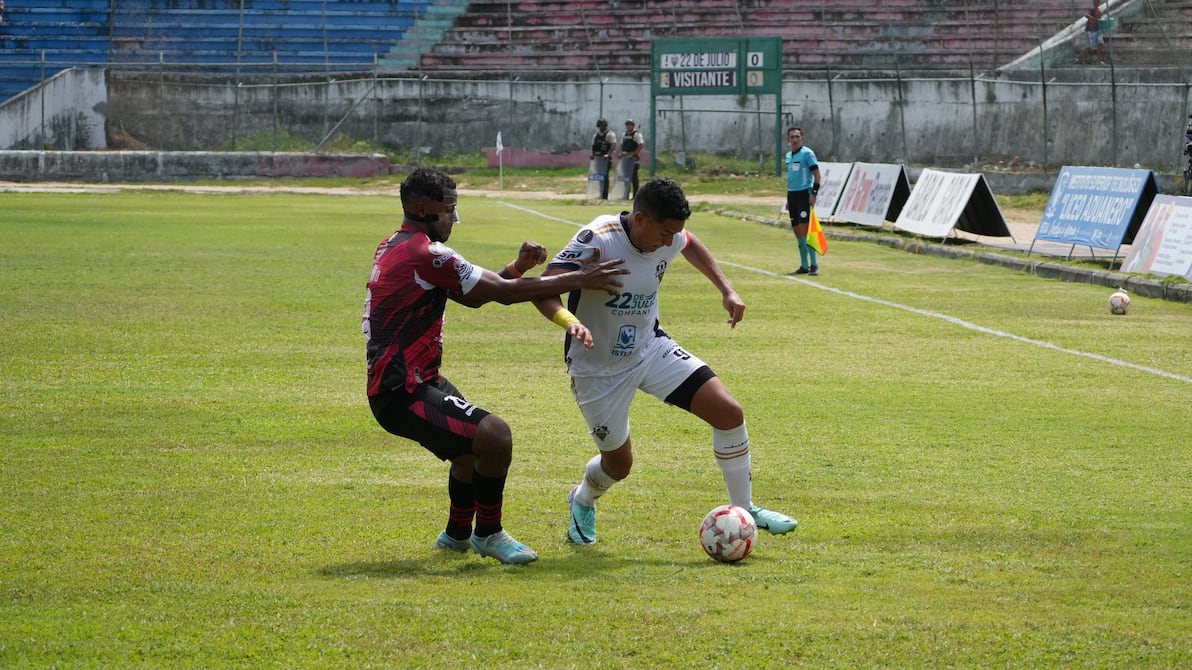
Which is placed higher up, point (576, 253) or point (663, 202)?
point (663, 202)

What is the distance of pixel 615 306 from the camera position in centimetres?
677

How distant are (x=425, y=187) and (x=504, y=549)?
5.51 ft

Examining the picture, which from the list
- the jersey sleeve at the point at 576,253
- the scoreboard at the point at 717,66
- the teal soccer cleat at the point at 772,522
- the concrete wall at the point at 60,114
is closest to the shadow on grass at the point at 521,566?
the teal soccer cleat at the point at 772,522

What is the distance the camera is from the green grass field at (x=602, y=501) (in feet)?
17.0

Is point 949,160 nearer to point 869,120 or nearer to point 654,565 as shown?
point 869,120

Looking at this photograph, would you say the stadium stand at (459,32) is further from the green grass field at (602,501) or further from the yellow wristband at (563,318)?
the yellow wristband at (563,318)

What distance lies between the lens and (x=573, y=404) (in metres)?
10.7

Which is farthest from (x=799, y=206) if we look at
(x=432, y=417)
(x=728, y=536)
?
(x=432, y=417)

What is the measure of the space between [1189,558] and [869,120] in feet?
128

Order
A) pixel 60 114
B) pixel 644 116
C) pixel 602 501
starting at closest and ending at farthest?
pixel 602 501, pixel 644 116, pixel 60 114

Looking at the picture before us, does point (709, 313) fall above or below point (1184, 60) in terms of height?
below

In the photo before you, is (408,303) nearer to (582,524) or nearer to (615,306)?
(615,306)

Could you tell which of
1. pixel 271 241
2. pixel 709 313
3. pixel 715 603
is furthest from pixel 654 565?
pixel 271 241

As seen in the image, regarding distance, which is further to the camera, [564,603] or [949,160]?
[949,160]
